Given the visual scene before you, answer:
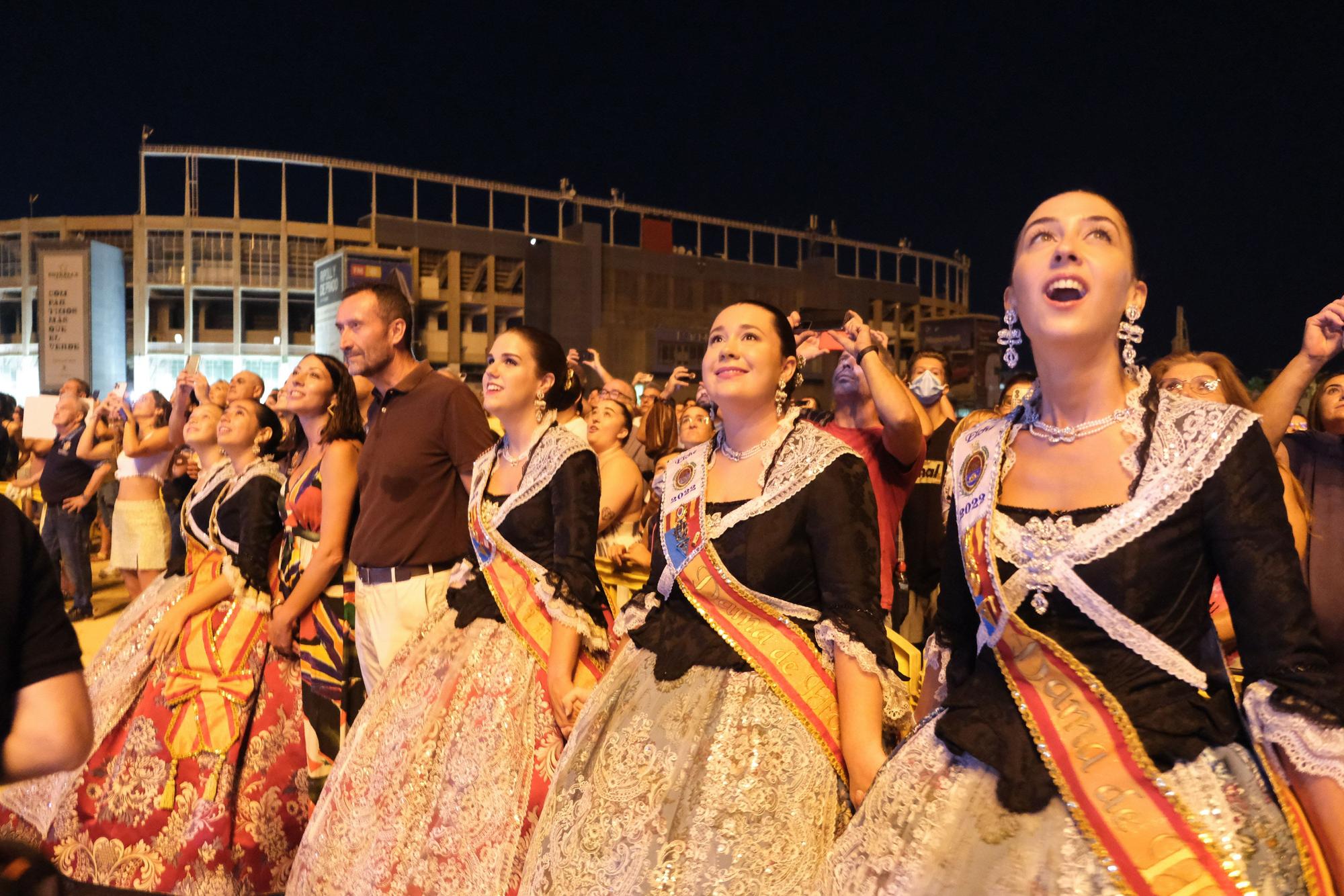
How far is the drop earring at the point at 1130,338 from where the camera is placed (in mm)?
1657

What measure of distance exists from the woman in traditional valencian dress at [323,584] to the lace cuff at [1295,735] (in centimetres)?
315

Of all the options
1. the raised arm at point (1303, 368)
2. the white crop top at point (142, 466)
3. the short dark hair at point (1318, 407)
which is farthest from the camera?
the white crop top at point (142, 466)

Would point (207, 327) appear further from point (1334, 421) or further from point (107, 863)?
point (1334, 421)

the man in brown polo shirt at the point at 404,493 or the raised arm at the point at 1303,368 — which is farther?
the man in brown polo shirt at the point at 404,493

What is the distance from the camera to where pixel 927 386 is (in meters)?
4.73

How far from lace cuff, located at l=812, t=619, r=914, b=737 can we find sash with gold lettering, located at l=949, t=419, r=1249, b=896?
0.47 metres

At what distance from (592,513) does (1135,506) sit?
5.87 feet

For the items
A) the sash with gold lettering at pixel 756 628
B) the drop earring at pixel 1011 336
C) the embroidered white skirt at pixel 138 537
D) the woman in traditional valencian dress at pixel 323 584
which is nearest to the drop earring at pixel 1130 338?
the drop earring at pixel 1011 336

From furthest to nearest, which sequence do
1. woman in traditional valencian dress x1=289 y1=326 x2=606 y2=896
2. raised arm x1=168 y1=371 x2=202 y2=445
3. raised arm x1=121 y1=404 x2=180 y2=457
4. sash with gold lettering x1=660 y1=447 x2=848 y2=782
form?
1. raised arm x1=121 y1=404 x2=180 y2=457
2. raised arm x1=168 y1=371 x2=202 y2=445
3. woman in traditional valencian dress x1=289 y1=326 x2=606 y2=896
4. sash with gold lettering x1=660 y1=447 x2=848 y2=782

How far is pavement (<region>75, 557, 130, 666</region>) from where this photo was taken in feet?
24.0

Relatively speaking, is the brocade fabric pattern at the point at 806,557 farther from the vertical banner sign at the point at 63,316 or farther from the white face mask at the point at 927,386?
the vertical banner sign at the point at 63,316

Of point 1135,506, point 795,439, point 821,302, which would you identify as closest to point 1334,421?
point 795,439

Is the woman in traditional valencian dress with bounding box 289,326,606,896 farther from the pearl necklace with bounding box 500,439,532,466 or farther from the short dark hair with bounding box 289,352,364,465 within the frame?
the short dark hair with bounding box 289,352,364,465

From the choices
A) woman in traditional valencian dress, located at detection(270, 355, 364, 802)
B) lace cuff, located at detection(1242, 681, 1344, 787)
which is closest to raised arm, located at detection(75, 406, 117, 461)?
woman in traditional valencian dress, located at detection(270, 355, 364, 802)
